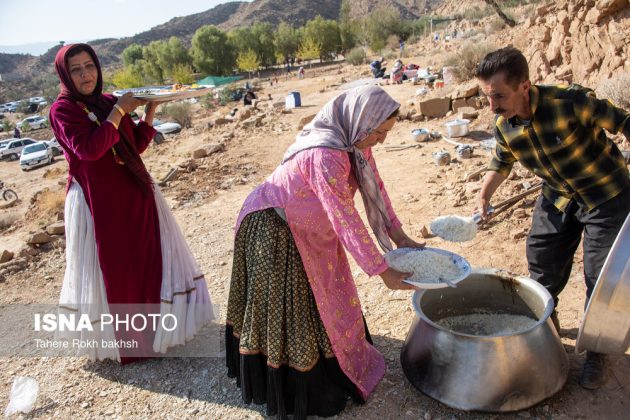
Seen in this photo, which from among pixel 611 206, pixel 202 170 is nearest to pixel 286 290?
pixel 611 206

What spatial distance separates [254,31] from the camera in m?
50.5

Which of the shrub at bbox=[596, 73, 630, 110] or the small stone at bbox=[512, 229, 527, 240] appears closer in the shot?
the small stone at bbox=[512, 229, 527, 240]

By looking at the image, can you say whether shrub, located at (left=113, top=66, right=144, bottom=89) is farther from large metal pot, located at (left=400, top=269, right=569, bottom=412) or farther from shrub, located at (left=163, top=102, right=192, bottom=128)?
large metal pot, located at (left=400, top=269, right=569, bottom=412)

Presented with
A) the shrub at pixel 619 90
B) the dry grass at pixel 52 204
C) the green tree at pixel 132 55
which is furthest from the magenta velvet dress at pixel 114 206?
the green tree at pixel 132 55

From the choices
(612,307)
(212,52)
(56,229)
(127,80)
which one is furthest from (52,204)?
(212,52)

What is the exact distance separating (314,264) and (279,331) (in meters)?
0.36

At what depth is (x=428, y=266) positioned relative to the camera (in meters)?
2.14

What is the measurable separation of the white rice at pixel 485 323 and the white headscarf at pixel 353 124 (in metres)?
1.07

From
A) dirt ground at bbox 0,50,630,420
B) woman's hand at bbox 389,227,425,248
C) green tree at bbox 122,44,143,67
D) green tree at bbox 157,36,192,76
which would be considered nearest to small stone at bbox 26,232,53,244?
dirt ground at bbox 0,50,630,420

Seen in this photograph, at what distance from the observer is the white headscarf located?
1907 millimetres

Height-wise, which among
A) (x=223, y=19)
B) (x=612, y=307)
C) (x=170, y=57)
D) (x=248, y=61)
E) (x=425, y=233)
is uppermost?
(x=223, y=19)

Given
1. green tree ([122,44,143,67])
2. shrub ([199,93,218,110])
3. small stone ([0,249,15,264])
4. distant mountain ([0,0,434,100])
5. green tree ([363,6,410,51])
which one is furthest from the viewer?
distant mountain ([0,0,434,100])

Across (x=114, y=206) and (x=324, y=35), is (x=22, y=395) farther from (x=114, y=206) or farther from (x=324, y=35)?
(x=324, y=35)

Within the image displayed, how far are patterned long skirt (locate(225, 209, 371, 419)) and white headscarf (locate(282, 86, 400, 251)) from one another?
393 millimetres
